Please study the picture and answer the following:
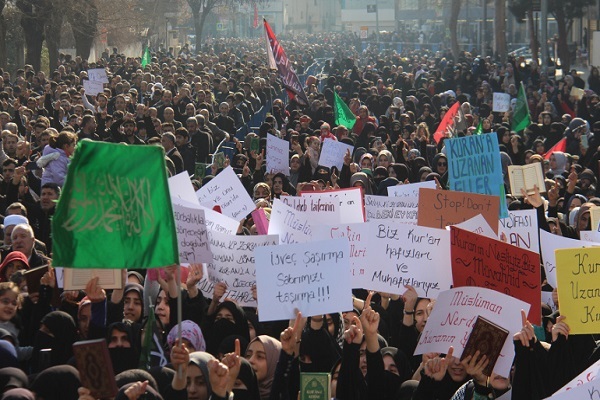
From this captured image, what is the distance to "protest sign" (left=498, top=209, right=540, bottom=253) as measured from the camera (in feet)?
29.3

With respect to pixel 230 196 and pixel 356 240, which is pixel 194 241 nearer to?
pixel 356 240

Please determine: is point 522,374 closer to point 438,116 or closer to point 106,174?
point 106,174

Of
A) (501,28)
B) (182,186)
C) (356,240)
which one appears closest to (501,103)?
(182,186)

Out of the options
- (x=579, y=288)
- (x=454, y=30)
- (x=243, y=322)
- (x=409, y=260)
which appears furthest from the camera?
(x=454, y=30)

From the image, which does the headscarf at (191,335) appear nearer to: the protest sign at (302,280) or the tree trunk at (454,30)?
the protest sign at (302,280)

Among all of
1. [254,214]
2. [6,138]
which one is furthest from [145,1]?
[254,214]

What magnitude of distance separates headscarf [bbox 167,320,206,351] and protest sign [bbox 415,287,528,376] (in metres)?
1.20

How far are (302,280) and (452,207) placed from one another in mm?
2508

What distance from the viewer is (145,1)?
66.1m

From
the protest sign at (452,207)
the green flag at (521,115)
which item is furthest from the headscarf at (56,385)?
the green flag at (521,115)

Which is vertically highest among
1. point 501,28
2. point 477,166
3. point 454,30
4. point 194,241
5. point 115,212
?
point 454,30

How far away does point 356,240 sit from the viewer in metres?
8.42

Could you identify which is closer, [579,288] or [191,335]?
[579,288]

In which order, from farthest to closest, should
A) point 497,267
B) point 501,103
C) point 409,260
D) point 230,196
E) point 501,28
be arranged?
1. point 501,28
2. point 501,103
3. point 230,196
4. point 409,260
5. point 497,267
